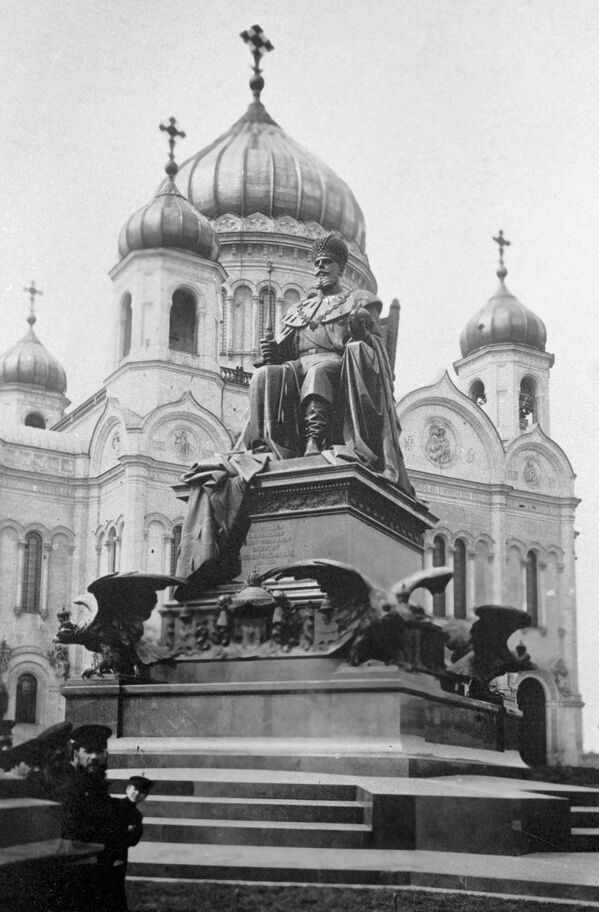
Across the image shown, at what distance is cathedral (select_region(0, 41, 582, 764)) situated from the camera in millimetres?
34188

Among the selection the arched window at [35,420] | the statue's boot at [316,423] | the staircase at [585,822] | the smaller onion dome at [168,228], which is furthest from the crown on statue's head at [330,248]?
the arched window at [35,420]

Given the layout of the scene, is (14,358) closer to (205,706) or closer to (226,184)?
(226,184)

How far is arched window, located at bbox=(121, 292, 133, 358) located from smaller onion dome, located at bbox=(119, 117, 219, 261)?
139 centimetres

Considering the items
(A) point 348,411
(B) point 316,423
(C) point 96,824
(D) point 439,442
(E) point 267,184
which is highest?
(E) point 267,184

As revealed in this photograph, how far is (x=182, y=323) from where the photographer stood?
37.5 meters

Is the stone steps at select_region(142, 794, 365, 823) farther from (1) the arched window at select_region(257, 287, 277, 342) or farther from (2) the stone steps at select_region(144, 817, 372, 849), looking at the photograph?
(1) the arched window at select_region(257, 287, 277, 342)

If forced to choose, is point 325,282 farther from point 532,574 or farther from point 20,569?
point 532,574

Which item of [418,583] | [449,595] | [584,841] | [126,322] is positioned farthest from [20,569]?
[584,841]

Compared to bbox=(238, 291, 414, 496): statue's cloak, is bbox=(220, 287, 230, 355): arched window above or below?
above

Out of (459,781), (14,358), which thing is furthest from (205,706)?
(14,358)

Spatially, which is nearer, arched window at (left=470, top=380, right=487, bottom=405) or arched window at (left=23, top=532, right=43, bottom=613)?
arched window at (left=23, top=532, right=43, bottom=613)

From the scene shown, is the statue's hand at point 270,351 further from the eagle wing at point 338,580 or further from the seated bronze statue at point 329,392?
the eagle wing at point 338,580

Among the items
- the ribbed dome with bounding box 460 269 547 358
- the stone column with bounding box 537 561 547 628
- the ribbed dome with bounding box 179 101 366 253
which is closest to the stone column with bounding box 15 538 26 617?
the ribbed dome with bounding box 179 101 366 253

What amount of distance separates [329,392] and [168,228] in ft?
90.2
